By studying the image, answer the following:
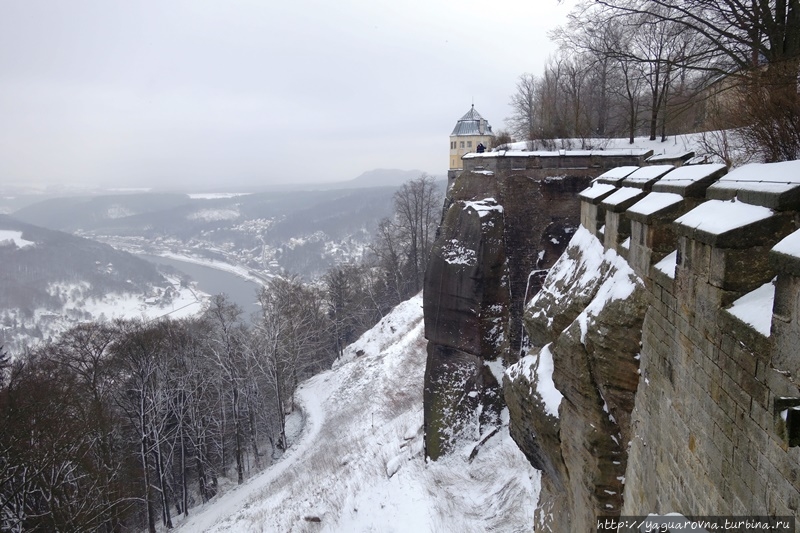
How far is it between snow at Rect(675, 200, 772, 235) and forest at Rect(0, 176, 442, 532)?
531 inches

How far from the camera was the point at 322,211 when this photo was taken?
6668 inches

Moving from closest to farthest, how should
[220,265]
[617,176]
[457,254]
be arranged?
1. [617,176]
2. [457,254]
3. [220,265]

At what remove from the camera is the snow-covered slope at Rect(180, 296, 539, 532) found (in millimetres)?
10172

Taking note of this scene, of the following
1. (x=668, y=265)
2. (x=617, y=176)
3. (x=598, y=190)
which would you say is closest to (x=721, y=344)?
(x=668, y=265)

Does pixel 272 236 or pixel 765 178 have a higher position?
pixel 765 178

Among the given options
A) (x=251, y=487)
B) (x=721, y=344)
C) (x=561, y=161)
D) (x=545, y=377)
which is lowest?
(x=251, y=487)

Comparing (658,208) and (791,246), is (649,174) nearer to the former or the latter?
(658,208)

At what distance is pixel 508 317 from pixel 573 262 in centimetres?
589

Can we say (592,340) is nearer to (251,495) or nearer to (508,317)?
(508,317)

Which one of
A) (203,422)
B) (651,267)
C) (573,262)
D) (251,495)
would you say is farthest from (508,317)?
(203,422)

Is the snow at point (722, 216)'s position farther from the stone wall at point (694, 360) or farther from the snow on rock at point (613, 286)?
the snow on rock at point (613, 286)

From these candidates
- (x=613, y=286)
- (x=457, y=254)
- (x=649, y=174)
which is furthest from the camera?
(x=457, y=254)

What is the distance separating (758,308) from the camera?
2.28 m

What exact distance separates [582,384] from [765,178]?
9.70ft
